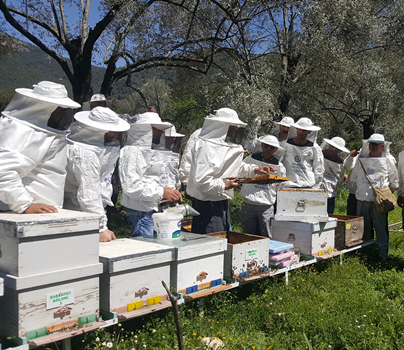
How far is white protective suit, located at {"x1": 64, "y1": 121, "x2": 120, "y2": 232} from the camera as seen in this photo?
3.28 m

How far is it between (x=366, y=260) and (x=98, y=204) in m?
4.59

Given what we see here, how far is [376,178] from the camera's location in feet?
20.6

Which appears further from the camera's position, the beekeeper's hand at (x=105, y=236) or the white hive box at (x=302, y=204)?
the white hive box at (x=302, y=204)

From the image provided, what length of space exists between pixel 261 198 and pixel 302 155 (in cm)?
129

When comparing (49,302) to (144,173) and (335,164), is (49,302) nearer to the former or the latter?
(144,173)

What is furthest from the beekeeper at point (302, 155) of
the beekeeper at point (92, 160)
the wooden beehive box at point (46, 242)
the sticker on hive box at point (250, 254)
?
the wooden beehive box at point (46, 242)

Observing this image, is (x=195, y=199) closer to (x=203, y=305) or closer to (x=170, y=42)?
(x=203, y=305)

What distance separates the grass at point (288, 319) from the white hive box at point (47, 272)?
0.42 metres

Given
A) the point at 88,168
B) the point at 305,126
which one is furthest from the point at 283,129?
the point at 88,168

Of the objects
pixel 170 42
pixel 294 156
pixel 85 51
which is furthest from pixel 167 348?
pixel 170 42

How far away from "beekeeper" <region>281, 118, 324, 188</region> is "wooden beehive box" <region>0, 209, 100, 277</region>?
3.93 m

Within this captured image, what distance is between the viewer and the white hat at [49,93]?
2.85 meters

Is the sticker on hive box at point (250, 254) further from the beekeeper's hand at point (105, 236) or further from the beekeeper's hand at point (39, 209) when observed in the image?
the beekeeper's hand at point (39, 209)

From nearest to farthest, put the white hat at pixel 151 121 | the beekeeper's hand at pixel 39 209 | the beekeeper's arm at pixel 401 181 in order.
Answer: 1. the beekeeper's hand at pixel 39 209
2. the white hat at pixel 151 121
3. the beekeeper's arm at pixel 401 181
